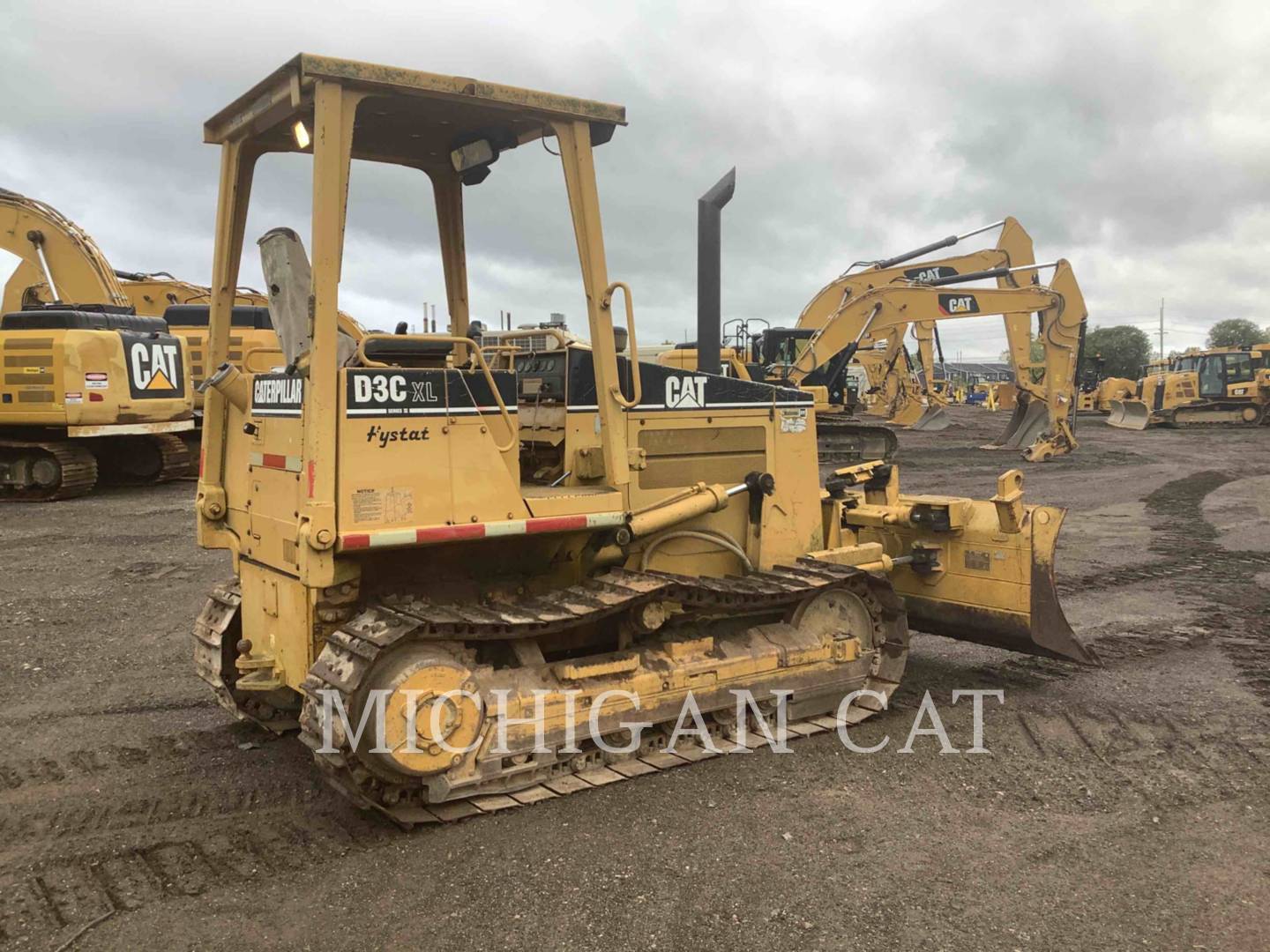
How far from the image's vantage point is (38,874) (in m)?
3.95

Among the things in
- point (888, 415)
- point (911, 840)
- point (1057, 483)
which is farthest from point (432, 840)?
point (888, 415)

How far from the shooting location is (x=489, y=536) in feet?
15.0

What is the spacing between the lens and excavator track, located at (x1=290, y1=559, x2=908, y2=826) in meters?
4.17

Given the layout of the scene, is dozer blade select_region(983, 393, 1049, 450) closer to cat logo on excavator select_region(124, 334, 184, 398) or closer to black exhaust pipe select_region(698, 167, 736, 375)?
cat logo on excavator select_region(124, 334, 184, 398)

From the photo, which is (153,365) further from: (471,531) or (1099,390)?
(1099,390)

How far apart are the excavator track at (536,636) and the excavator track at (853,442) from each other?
1431 cm

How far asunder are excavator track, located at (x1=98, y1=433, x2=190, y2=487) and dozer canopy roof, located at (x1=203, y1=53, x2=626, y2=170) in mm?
11903

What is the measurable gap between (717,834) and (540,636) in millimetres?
1251

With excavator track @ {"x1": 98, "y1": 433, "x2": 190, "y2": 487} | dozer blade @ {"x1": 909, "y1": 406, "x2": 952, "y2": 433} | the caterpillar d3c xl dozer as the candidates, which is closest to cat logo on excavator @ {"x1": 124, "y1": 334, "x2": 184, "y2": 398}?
excavator track @ {"x1": 98, "y1": 433, "x2": 190, "y2": 487}

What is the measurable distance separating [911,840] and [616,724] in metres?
1.40

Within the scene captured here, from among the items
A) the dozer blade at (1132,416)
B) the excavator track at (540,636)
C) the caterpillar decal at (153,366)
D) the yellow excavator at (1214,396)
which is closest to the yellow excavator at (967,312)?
the caterpillar decal at (153,366)

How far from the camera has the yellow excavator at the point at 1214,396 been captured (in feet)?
108

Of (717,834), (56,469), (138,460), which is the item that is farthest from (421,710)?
(138,460)

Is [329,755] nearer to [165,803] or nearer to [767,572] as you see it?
[165,803]
